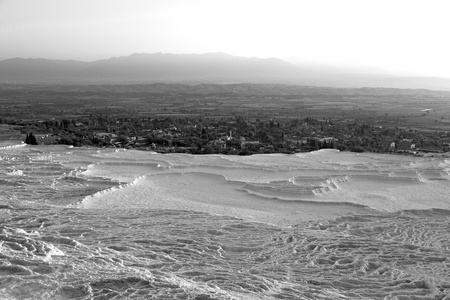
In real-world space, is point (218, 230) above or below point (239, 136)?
above

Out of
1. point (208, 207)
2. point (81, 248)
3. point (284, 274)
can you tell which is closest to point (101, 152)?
point (208, 207)

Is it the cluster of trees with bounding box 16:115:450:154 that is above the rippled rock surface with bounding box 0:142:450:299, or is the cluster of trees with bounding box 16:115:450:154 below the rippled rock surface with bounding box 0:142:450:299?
below

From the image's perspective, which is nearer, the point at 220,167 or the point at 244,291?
the point at 244,291

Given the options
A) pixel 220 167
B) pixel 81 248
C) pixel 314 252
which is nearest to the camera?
pixel 81 248

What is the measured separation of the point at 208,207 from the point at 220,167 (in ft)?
12.4

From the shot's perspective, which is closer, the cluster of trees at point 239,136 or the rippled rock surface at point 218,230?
the rippled rock surface at point 218,230

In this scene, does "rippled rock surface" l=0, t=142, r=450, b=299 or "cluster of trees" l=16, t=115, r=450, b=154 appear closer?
"rippled rock surface" l=0, t=142, r=450, b=299

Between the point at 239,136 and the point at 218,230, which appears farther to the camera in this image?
the point at 239,136

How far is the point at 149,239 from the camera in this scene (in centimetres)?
788

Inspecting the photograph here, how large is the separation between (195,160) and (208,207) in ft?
16.3

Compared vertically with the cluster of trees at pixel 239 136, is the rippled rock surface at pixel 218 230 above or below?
above

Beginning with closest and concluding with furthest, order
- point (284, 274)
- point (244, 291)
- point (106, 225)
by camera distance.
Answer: point (244, 291), point (284, 274), point (106, 225)

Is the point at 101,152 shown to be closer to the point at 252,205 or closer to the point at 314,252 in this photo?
the point at 252,205

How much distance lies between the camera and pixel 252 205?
10.7 meters
